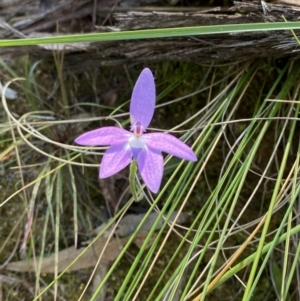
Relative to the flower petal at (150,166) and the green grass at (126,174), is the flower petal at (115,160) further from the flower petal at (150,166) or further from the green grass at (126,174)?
the green grass at (126,174)

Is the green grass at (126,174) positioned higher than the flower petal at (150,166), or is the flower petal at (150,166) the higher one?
the flower petal at (150,166)

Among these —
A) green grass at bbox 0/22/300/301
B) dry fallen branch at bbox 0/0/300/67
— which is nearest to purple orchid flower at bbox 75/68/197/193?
dry fallen branch at bbox 0/0/300/67

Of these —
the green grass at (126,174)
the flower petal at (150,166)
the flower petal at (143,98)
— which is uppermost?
the flower petal at (143,98)

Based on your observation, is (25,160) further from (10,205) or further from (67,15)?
(67,15)

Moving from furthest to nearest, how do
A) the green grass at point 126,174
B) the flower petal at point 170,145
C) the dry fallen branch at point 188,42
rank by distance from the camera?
the green grass at point 126,174, the dry fallen branch at point 188,42, the flower petal at point 170,145

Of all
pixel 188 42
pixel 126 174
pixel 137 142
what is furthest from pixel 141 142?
pixel 126 174

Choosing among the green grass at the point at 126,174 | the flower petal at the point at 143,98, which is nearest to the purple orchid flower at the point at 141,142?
the flower petal at the point at 143,98

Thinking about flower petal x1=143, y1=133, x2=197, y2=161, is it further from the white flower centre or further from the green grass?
the green grass
